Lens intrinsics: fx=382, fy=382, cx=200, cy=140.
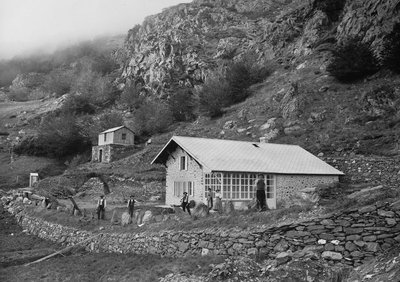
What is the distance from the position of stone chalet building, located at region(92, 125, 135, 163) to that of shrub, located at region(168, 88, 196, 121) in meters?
9.80

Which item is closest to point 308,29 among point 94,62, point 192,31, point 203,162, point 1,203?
point 192,31

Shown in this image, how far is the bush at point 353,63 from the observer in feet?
129

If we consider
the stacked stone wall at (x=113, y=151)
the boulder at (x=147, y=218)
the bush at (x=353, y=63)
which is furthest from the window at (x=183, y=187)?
the stacked stone wall at (x=113, y=151)

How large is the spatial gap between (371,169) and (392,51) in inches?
607

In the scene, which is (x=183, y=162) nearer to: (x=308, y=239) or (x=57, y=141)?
(x=308, y=239)

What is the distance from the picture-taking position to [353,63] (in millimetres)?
39469

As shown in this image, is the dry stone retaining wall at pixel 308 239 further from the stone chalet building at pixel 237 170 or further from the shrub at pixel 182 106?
the shrub at pixel 182 106

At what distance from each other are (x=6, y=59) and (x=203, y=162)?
145m

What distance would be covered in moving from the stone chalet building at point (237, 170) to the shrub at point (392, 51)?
53.3 ft

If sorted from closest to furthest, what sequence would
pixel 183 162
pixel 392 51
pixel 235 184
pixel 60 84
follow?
1. pixel 235 184
2. pixel 183 162
3. pixel 392 51
4. pixel 60 84

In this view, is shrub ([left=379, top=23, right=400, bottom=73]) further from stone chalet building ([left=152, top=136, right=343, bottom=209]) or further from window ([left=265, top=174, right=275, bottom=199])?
window ([left=265, top=174, right=275, bottom=199])

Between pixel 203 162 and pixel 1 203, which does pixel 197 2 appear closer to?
pixel 1 203

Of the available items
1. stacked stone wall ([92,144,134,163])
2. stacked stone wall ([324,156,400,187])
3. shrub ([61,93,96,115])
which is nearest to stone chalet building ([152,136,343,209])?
stacked stone wall ([324,156,400,187])

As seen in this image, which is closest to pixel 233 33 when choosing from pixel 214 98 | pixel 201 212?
pixel 214 98
